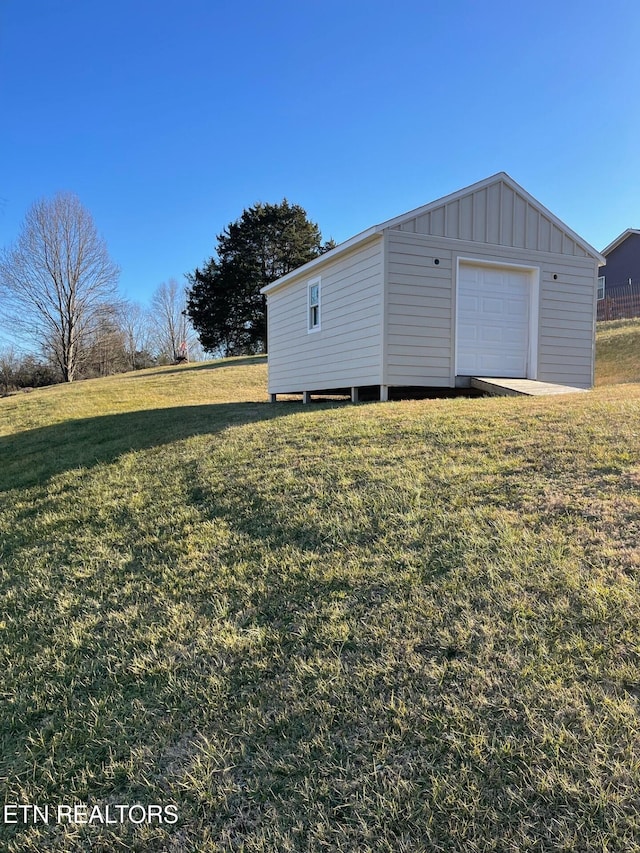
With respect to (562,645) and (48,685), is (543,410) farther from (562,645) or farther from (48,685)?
(48,685)

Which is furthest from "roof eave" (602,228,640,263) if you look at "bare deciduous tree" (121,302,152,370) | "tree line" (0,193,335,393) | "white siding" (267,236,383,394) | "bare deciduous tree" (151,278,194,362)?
"bare deciduous tree" (121,302,152,370)

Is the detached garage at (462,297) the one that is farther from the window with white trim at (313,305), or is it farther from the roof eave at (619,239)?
the roof eave at (619,239)

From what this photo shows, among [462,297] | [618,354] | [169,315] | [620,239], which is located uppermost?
[620,239]

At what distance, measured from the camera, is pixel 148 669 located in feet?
7.91

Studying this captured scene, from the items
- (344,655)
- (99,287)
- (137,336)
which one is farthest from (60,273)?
(344,655)

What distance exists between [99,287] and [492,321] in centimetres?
2761

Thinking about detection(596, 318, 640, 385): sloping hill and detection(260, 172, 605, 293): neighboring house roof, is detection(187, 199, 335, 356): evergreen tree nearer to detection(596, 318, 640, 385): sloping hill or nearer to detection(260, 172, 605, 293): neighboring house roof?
detection(596, 318, 640, 385): sloping hill

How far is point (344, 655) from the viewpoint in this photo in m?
2.27

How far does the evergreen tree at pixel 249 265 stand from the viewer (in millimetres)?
32031

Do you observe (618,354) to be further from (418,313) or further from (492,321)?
(418,313)

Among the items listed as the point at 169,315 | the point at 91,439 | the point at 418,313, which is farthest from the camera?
the point at 169,315

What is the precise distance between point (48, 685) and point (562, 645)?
2.40m

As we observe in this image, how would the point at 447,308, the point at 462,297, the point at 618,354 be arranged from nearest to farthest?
the point at 447,308 < the point at 462,297 < the point at 618,354

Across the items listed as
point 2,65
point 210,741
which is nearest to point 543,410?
point 210,741
